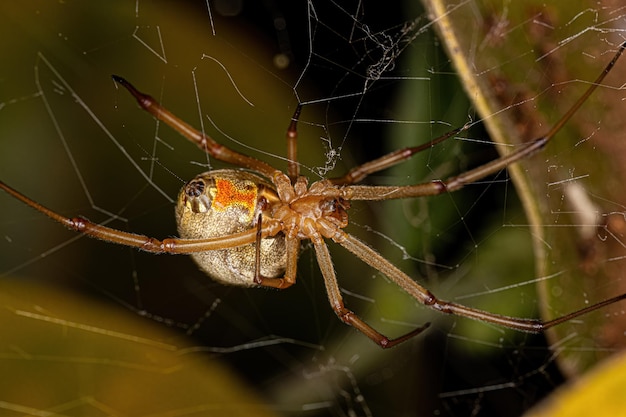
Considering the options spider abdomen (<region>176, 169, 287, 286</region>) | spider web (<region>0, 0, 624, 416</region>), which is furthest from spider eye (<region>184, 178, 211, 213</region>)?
spider web (<region>0, 0, 624, 416</region>)

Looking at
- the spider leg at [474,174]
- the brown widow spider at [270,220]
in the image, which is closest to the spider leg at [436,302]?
the brown widow spider at [270,220]

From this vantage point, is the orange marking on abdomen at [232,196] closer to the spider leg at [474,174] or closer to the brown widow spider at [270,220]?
the brown widow spider at [270,220]

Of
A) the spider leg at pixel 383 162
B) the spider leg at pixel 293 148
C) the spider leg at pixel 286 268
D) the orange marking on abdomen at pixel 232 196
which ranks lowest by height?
the spider leg at pixel 286 268

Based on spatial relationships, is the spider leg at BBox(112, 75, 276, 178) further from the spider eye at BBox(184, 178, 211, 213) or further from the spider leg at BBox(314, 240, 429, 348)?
the spider leg at BBox(314, 240, 429, 348)

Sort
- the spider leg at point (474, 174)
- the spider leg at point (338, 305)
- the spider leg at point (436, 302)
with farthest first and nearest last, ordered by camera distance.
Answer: the spider leg at point (338, 305)
the spider leg at point (436, 302)
the spider leg at point (474, 174)

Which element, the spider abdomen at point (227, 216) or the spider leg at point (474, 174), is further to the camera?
the spider abdomen at point (227, 216)

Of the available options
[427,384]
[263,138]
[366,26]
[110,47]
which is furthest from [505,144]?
[110,47]
